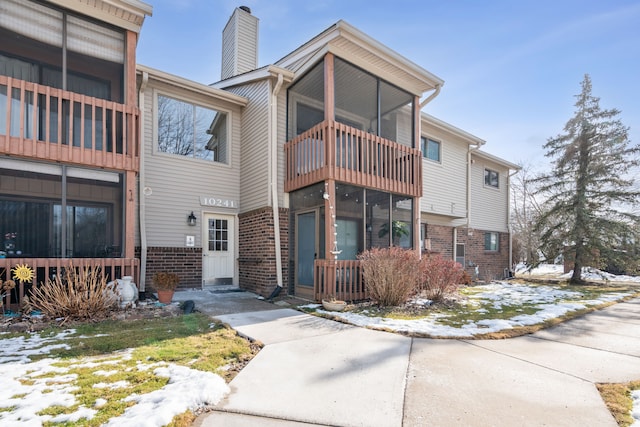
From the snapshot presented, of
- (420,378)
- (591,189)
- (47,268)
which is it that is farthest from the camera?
(591,189)

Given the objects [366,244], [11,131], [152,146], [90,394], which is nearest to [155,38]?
[152,146]

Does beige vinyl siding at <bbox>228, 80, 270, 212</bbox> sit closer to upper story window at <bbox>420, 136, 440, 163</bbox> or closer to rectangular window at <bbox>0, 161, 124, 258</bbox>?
rectangular window at <bbox>0, 161, 124, 258</bbox>

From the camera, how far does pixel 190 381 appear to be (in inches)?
117

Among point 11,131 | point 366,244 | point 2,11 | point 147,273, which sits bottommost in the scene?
point 147,273

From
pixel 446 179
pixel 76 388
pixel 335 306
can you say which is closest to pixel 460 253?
pixel 446 179

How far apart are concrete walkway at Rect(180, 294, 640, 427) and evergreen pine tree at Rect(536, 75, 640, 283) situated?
867cm

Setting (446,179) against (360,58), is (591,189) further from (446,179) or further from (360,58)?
(360,58)

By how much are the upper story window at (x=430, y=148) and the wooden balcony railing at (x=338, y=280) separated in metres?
6.55

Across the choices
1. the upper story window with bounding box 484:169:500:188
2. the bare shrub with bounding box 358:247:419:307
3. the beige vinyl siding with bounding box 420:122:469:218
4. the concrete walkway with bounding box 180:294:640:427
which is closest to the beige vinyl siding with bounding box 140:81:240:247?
the concrete walkway with bounding box 180:294:640:427

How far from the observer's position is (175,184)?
8.48m

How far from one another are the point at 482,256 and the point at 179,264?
11877 millimetres

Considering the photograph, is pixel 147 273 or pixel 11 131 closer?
pixel 11 131

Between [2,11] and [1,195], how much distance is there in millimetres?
3300

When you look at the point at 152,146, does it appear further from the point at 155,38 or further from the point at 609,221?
the point at 609,221
